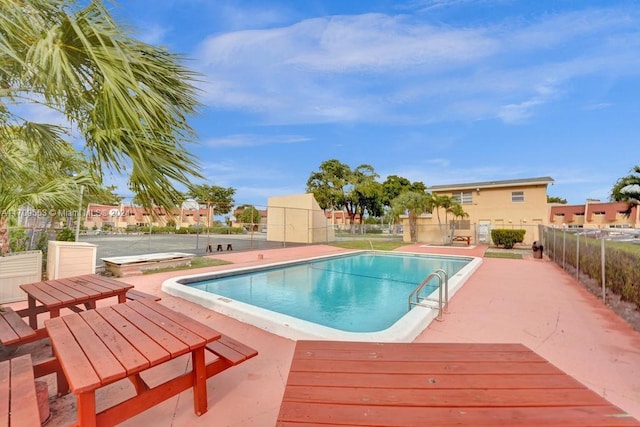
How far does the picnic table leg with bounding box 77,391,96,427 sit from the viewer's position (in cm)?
147

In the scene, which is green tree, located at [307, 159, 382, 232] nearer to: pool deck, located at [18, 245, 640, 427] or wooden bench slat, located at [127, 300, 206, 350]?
pool deck, located at [18, 245, 640, 427]

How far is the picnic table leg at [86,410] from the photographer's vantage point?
147 cm

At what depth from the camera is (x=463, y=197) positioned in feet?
64.2

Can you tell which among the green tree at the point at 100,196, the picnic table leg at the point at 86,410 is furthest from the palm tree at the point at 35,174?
the picnic table leg at the point at 86,410

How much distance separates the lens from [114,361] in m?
1.57

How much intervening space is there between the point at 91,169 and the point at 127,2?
1.36 meters

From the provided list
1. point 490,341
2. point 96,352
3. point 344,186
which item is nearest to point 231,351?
point 96,352

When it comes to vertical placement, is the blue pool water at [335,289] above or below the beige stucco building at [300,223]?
below

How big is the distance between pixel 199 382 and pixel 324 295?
5148 mm

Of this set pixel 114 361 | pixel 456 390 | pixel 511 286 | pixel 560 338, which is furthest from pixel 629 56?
pixel 114 361

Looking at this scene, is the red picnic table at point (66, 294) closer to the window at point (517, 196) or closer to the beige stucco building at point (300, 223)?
the beige stucco building at point (300, 223)

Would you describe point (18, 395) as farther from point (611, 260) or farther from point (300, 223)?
point (300, 223)

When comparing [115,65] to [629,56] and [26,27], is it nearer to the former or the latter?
[26,27]

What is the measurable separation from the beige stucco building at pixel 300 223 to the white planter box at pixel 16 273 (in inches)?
535
